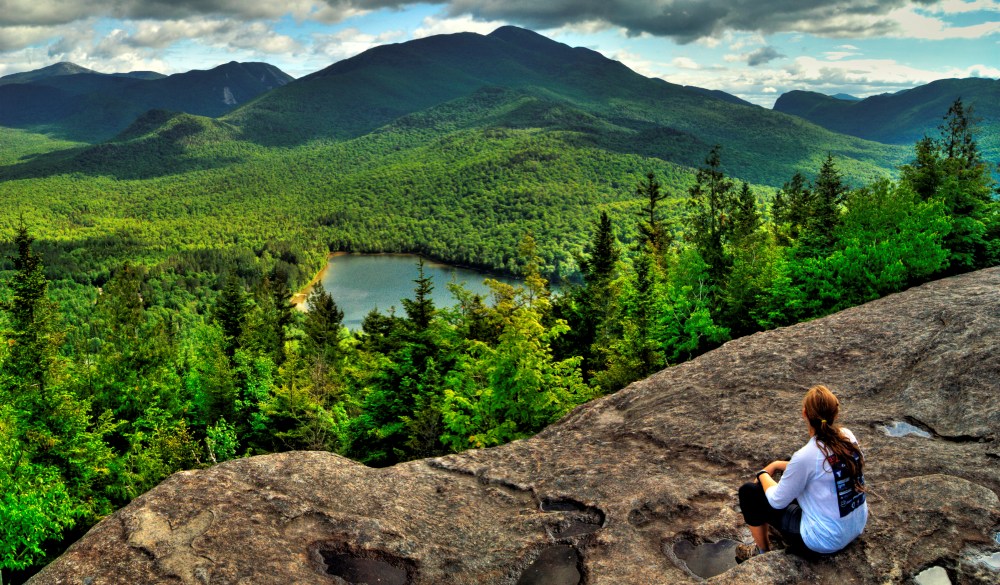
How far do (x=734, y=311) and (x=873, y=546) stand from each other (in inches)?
928

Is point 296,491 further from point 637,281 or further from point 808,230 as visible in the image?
point 808,230

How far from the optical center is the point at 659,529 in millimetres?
8484

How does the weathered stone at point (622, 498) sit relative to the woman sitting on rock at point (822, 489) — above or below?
below

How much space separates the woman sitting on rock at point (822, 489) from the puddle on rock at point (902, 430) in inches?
157

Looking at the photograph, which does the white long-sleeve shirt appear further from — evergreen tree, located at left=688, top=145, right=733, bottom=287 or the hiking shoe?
evergreen tree, located at left=688, top=145, right=733, bottom=287

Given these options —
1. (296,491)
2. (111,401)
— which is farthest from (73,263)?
(296,491)

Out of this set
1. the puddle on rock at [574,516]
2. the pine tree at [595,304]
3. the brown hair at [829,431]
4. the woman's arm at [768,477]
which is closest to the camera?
the brown hair at [829,431]

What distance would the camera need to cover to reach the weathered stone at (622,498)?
24.2 ft

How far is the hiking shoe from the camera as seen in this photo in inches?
291

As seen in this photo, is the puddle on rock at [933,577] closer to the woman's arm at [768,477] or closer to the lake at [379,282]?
the woman's arm at [768,477]

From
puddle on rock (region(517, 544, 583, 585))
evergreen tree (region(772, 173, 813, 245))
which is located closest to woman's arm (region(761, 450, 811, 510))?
puddle on rock (region(517, 544, 583, 585))

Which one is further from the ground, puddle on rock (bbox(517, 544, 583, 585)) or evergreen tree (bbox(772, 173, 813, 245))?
evergreen tree (bbox(772, 173, 813, 245))

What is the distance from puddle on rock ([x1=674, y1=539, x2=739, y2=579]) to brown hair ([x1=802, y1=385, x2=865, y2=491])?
79.1 inches

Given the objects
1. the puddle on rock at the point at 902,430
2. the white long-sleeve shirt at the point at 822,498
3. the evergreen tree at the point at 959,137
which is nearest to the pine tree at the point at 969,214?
the evergreen tree at the point at 959,137
